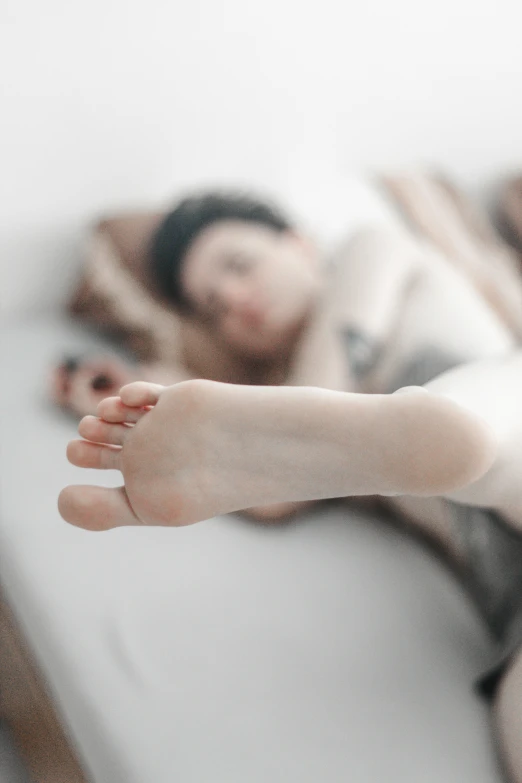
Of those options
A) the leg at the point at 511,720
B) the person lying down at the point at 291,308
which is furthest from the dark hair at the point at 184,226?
the leg at the point at 511,720

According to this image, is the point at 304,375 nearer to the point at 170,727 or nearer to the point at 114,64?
the point at 170,727

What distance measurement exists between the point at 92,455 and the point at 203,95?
0.88m

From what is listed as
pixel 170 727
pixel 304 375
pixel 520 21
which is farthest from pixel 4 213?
pixel 520 21

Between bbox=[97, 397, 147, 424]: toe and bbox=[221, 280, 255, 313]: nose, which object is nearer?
bbox=[97, 397, 147, 424]: toe

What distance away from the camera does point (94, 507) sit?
1.69 feet

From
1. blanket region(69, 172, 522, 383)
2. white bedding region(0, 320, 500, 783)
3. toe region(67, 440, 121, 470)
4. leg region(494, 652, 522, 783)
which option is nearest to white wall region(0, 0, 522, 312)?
blanket region(69, 172, 522, 383)

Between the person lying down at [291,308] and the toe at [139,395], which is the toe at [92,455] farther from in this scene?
the person lying down at [291,308]

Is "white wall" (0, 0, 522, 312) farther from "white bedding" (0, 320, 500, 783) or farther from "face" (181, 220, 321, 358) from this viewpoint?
"white bedding" (0, 320, 500, 783)

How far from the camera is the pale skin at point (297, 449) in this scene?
48 centimetres

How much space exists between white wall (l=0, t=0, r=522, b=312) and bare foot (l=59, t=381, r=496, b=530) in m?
0.71

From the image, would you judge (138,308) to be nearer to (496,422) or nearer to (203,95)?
(203,95)

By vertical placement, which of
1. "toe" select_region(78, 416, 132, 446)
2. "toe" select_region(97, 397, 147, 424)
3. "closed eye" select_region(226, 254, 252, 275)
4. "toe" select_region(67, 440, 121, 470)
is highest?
"toe" select_region(97, 397, 147, 424)

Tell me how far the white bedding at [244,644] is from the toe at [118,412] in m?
0.22

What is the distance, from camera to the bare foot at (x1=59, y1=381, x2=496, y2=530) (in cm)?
47
